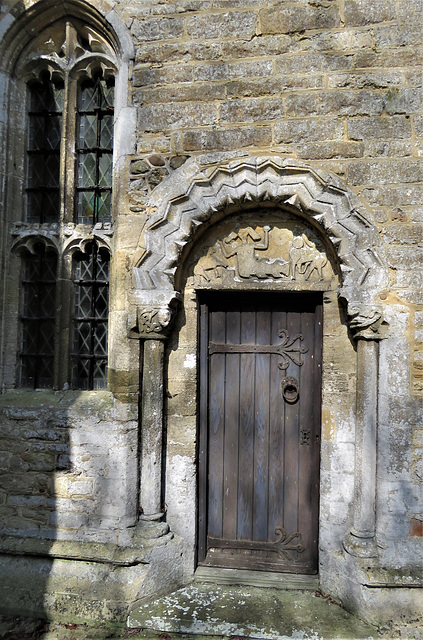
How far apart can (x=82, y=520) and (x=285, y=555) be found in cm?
161

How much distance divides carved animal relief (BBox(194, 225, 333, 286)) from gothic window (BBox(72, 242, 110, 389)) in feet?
2.70

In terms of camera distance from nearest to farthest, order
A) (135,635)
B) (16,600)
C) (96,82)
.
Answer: (135,635)
(16,600)
(96,82)

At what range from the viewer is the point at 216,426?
3.57 m

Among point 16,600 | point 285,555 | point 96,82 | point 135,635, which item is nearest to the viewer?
point 135,635

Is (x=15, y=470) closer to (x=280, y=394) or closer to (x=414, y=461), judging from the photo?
(x=280, y=394)

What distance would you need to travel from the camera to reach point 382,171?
309 cm

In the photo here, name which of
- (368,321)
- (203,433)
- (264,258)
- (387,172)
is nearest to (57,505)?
(203,433)

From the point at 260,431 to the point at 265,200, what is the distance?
5.90ft

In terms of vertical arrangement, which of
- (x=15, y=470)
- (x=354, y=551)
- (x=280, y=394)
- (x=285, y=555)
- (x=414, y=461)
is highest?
(x=280, y=394)

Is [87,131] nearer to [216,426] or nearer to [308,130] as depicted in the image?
[308,130]

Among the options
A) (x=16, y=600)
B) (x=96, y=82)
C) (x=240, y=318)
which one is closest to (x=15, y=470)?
(x=16, y=600)

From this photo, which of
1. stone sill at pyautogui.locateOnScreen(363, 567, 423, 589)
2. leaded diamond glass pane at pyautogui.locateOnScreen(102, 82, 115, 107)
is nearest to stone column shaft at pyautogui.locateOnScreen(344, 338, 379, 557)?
stone sill at pyautogui.locateOnScreen(363, 567, 423, 589)

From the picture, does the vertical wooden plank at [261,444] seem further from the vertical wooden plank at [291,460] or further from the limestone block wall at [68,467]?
the limestone block wall at [68,467]

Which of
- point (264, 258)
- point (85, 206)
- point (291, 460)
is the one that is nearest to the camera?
point (264, 258)
